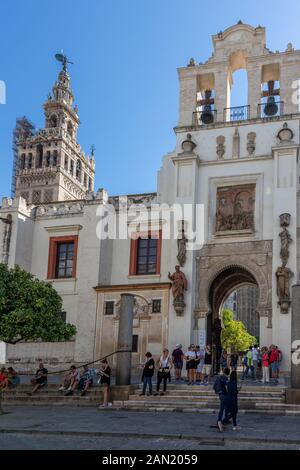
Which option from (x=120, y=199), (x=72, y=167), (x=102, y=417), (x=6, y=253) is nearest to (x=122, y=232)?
(x=120, y=199)

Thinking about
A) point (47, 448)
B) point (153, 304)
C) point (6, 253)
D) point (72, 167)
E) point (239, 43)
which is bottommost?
point (47, 448)

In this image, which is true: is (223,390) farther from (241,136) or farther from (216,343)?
(241,136)

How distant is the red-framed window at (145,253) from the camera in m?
31.8

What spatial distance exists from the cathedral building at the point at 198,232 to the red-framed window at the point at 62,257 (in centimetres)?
6

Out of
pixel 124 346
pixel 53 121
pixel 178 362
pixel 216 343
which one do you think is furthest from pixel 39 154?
pixel 124 346

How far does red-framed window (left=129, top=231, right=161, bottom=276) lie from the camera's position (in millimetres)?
31750

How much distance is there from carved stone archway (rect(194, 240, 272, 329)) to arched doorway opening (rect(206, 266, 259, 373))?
274 millimetres

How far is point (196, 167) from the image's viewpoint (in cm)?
3102

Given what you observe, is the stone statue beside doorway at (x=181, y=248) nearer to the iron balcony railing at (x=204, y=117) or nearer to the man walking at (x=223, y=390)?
the iron balcony railing at (x=204, y=117)

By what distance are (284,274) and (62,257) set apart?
12757 millimetres

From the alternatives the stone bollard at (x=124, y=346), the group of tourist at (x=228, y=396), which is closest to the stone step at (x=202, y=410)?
the stone bollard at (x=124, y=346)

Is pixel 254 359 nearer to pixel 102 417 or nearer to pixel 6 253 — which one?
pixel 102 417

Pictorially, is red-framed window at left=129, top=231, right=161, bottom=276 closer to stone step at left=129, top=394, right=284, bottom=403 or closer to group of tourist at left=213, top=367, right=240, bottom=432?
stone step at left=129, top=394, right=284, bottom=403

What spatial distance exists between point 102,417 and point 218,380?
418 cm
